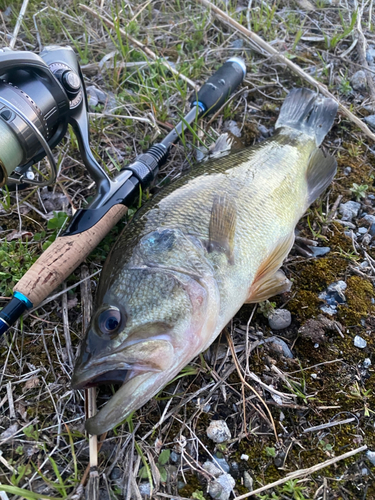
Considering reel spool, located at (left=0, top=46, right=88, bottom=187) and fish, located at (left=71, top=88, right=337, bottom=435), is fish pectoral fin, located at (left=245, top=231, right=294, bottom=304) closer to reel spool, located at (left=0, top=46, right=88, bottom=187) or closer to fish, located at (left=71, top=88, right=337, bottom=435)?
fish, located at (left=71, top=88, right=337, bottom=435)

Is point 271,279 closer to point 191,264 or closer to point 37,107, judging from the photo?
point 191,264

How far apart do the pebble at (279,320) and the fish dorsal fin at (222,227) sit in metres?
0.52

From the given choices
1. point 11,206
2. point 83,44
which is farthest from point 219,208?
point 83,44

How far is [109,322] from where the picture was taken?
194 centimetres

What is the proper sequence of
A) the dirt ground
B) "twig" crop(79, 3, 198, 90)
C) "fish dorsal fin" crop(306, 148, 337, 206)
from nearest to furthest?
the dirt ground < "fish dorsal fin" crop(306, 148, 337, 206) < "twig" crop(79, 3, 198, 90)

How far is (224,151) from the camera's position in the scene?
3.08 meters

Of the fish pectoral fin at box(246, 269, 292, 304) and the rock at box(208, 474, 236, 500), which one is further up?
the fish pectoral fin at box(246, 269, 292, 304)

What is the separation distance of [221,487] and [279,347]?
35.2 inches

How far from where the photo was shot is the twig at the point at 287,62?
351 centimetres

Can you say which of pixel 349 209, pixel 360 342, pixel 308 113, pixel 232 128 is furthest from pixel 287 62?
pixel 360 342

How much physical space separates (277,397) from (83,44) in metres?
4.27

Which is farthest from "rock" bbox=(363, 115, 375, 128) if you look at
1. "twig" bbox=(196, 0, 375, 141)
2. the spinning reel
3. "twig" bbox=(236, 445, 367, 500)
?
"twig" bbox=(236, 445, 367, 500)

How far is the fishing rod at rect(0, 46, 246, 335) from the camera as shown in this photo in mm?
2051

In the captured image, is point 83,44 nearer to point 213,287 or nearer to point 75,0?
point 75,0
